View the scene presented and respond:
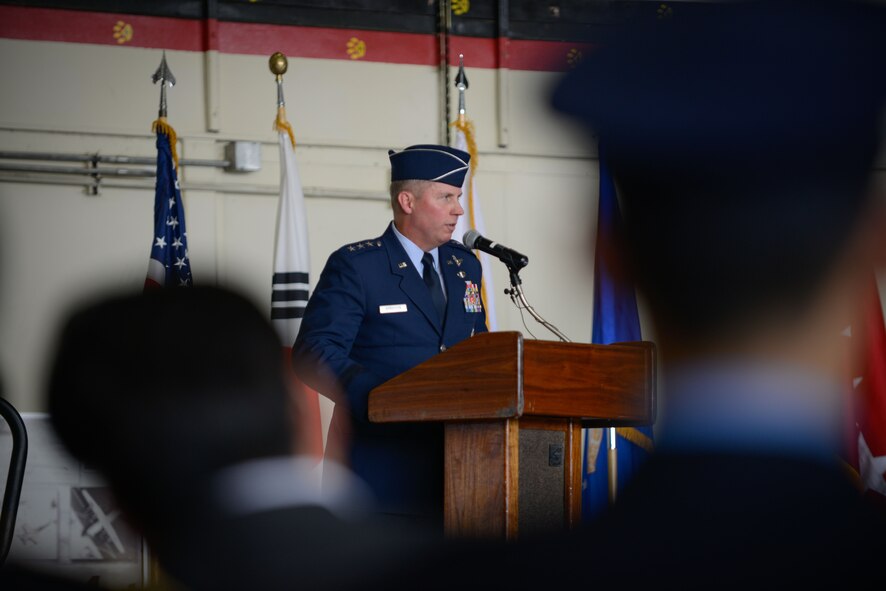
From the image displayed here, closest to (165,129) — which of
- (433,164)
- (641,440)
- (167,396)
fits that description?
(433,164)

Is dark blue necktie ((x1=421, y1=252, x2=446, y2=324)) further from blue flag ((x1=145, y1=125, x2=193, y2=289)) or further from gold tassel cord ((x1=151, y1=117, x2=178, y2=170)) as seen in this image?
gold tassel cord ((x1=151, y1=117, x2=178, y2=170))

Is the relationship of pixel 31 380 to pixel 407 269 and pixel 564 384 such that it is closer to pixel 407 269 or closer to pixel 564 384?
pixel 407 269

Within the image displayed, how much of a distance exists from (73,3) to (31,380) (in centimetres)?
173

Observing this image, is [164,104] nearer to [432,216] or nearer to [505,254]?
[432,216]

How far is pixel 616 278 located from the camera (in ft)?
1.76

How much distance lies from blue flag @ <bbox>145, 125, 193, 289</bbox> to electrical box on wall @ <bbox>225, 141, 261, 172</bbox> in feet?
2.91

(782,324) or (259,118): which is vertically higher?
(259,118)

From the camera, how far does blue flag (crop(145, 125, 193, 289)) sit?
3998 mm

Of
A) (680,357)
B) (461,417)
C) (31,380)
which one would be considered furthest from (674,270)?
(31,380)

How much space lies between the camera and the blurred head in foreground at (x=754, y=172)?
1.35 feet

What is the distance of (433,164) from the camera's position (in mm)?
2500

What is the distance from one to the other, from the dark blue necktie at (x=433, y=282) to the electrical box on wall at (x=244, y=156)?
2.69 metres

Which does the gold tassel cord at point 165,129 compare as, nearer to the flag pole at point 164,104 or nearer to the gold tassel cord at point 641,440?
the flag pole at point 164,104

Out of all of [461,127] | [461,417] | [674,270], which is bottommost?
[461,417]
